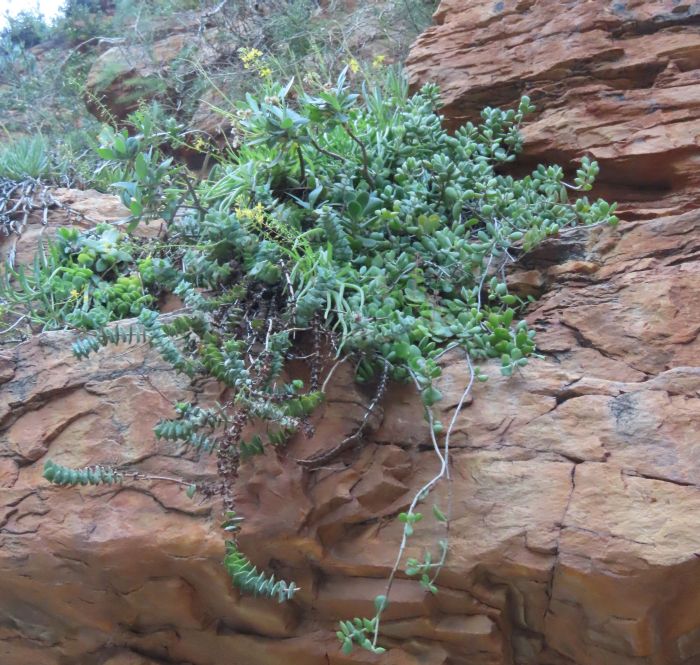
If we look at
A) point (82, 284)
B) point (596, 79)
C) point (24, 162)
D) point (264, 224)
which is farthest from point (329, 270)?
point (24, 162)

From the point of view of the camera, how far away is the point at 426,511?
8.59ft

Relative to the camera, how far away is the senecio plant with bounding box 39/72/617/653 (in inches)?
104

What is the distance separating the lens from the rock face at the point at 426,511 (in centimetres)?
242

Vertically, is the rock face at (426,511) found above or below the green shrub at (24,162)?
below

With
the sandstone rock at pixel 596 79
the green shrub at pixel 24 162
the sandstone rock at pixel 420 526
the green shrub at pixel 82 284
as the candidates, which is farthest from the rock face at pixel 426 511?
Result: the green shrub at pixel 24 162

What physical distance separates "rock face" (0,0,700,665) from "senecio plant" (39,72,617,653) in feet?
0.30

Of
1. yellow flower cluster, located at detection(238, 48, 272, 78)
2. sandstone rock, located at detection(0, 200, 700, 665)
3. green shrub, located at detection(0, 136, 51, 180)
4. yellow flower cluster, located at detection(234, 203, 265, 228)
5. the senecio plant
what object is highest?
yellow flower cluster, located at detection(238, 48, 272, 78)

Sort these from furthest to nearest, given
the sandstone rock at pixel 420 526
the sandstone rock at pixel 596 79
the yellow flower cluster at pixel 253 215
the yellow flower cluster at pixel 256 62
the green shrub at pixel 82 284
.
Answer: the sandstone rock at pixel 596 79 → the yellow flower cluster at pixel 256 62 → the green shrub at pixel 82 284 → the yellow flower cluster at pixel 253 215 → the sandstone rock at pixel 420 526

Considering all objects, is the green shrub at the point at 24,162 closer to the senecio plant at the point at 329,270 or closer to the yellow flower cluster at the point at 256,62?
the senecio plant at the point at 329,270

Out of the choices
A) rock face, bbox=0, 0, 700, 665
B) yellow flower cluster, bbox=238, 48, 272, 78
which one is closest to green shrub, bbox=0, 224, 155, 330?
rock face, bbox=0, 0, 700, 665

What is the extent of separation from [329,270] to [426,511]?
947 millimetres

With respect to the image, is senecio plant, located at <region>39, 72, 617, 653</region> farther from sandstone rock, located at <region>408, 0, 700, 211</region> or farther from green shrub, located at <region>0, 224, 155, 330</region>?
sandstone rock, located at <region>408, 0, 700, 211</region>

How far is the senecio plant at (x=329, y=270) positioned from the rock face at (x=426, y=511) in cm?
9

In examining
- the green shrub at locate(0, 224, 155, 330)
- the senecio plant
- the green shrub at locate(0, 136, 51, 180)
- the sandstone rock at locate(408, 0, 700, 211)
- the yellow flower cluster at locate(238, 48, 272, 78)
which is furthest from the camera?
the green shrub at locate(0, 136, 51, 180)
